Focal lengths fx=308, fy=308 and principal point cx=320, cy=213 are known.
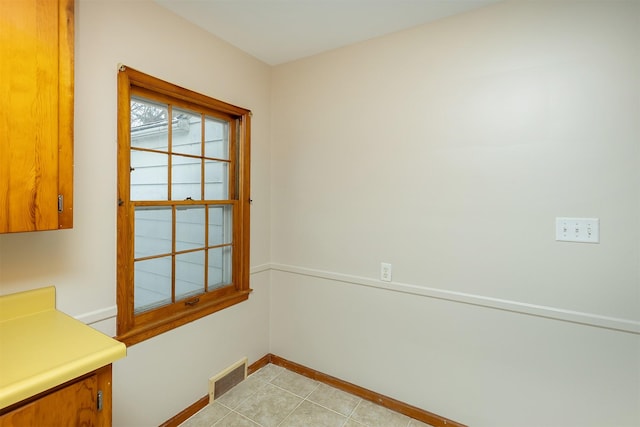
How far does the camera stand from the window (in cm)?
165

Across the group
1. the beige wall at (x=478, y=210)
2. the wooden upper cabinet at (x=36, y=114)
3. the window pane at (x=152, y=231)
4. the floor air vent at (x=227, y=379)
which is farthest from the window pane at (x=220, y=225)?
the wooden upper cabinet at (x=36, y=114)

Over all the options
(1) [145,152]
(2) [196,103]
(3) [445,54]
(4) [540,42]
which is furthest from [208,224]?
(4) [540,42]

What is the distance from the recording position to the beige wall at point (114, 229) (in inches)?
54.9

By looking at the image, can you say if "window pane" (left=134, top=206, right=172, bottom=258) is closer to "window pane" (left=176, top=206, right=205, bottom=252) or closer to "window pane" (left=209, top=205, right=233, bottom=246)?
"window pane" (left=176, top=206, right=205, bottom=252)

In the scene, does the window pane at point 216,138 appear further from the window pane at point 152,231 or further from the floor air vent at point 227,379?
the floor air vent at point 227,379

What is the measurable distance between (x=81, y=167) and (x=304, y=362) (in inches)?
78.1

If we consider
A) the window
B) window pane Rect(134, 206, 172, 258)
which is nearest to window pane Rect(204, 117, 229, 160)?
the window

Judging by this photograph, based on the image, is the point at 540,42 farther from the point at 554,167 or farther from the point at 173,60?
the point at 173,60

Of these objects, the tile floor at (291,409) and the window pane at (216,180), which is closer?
the tile floor at (291,409)

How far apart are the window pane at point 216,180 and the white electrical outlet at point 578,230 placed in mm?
2058

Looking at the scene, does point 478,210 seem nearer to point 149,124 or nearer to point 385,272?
point 385,272

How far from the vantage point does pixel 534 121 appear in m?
1.62

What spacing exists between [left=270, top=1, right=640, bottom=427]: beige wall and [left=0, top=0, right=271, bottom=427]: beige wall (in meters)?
0.69

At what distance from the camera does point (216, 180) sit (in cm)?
221
